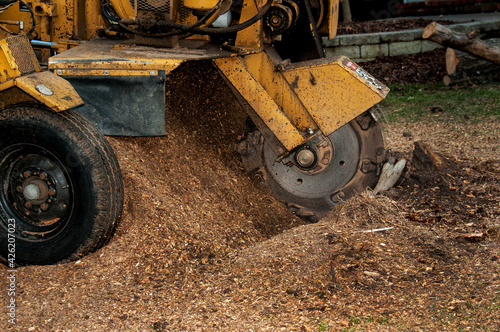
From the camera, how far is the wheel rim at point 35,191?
10.4ft

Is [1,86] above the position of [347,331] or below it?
above

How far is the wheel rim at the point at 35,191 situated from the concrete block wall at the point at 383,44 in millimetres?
6880

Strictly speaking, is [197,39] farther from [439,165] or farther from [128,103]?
[439,165]

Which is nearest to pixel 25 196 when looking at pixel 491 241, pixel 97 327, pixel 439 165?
pixel 97 327

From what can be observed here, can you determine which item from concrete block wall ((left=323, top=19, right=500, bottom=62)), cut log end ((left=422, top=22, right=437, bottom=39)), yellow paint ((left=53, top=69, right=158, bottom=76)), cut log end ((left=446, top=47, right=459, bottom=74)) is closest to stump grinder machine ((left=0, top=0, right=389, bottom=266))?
yellow paint ((left=53, top=69, right=158, bottom=76))

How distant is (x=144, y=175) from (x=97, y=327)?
1.21m

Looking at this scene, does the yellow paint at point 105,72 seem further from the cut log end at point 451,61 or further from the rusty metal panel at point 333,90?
the cut log end at point 451,61

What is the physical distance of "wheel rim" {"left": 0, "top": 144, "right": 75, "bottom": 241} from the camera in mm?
3182

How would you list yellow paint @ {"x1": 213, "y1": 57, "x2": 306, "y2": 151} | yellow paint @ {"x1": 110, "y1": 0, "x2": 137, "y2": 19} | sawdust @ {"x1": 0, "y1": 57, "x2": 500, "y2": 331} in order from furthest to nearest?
yellow paint @ {"x1": 213, "y1": 57, "x2": 306, "y2": 151}
yellow paint @ {"x1": 110, "y1": 0, "x2": 137, "y2": 19}
sawdust @ {"x1": 0, "y1": 57, "x2": 500, "y2": 331}

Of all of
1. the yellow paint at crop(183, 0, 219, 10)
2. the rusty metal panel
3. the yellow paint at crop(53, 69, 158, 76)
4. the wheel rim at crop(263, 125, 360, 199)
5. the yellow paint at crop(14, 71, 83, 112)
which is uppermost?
the yellow paint at crop(183, 0, 219, 10)

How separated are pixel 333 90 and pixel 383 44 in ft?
19.6

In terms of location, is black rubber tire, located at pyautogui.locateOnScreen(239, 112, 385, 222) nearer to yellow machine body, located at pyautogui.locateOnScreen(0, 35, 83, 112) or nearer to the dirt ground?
the dirt ground

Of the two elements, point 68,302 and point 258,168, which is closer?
point 68,302

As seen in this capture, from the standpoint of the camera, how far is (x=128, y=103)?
333 centimetres
